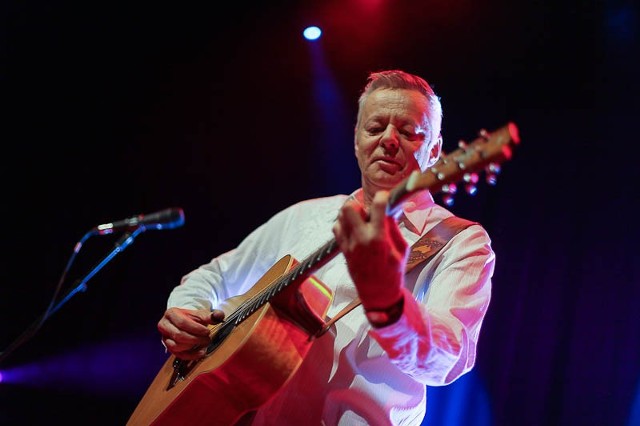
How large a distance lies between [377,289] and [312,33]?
4383mm

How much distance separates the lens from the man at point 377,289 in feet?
5.57

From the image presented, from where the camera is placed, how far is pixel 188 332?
2.57 meters

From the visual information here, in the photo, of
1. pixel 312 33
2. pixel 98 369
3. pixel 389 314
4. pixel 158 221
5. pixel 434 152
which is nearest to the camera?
pixel 389 314

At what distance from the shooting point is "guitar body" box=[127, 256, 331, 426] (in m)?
2.13

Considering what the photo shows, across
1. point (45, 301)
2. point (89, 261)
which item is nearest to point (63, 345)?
point (45, 301)

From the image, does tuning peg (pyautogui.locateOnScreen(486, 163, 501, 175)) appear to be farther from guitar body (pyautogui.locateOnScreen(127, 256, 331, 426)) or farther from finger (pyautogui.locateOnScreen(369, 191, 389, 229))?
guitar body (pyautogui.locateOnScreen(127, 256, 331, 426))

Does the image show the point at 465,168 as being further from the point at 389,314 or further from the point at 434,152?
the point at 434,152

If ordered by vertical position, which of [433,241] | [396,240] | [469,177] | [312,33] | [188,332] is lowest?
[188,332]

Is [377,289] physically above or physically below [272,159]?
above

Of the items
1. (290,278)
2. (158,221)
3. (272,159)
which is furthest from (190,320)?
(272,159)

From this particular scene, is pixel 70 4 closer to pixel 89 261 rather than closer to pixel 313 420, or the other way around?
pixel 89 261

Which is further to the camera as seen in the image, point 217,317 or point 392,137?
point 392,137

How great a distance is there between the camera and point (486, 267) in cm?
235

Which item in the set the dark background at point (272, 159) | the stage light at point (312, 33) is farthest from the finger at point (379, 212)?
the stage light at point (312, 33)
